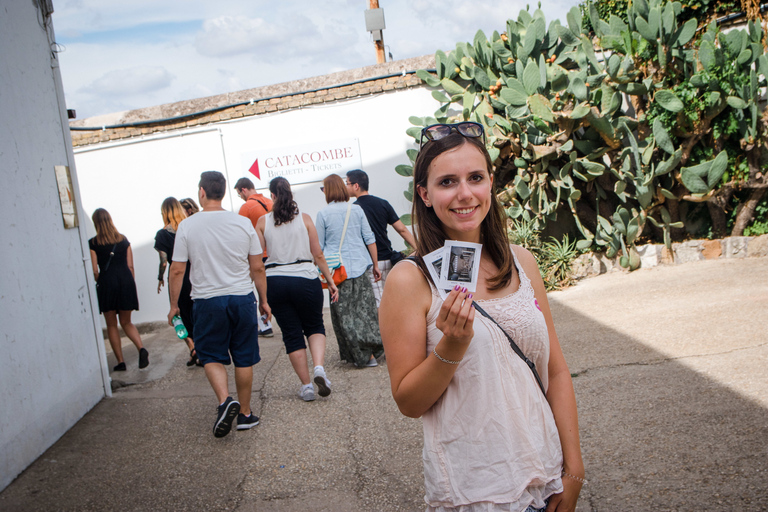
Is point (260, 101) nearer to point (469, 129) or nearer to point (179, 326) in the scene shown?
point (179, 326)

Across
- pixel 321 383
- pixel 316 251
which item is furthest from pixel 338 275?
pixel 321 383

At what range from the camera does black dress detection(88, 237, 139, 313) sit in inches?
260

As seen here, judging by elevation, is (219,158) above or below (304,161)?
above

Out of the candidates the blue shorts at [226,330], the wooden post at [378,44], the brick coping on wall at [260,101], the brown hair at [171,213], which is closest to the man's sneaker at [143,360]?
the brown hair at [171,213]

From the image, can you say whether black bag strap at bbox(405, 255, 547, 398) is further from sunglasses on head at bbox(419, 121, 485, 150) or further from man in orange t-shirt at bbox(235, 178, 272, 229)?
man in orange t-shirt at bbox(235, 178, 272, 229)

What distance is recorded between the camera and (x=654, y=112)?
764 cm

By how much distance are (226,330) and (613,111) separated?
5887mm

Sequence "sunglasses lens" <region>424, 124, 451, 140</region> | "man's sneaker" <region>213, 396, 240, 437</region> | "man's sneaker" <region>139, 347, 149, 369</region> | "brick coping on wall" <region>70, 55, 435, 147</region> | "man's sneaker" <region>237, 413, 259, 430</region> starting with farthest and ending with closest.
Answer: "brick coping on wall" <region>70, 55, 435, 147</region> < "man's sneaker" <region>139, 347, 149, 369</region> < "man's sneaker" <region>237, 413, 259, 430</region> < "man's sneaker" <region>213, 396, 240, 437</region> < "sunglasses lens" <region>424, 124, 451, 140</region>

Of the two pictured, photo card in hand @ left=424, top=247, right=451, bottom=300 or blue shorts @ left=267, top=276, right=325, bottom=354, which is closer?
photo card in hand @ left=424, top=247, right=451, bottom=300

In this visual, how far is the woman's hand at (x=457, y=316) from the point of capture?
141 centimetres

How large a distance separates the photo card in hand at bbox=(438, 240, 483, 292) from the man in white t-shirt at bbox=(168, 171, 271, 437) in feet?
10.3

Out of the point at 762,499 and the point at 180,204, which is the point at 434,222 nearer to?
the point at 762,499

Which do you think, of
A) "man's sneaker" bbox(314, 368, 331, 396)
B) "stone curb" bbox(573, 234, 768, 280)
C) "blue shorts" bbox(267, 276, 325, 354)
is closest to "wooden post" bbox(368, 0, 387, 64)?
"stone curb" bbox(573, 234, 768, 280)

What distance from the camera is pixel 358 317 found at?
→ 5836 millimetres
